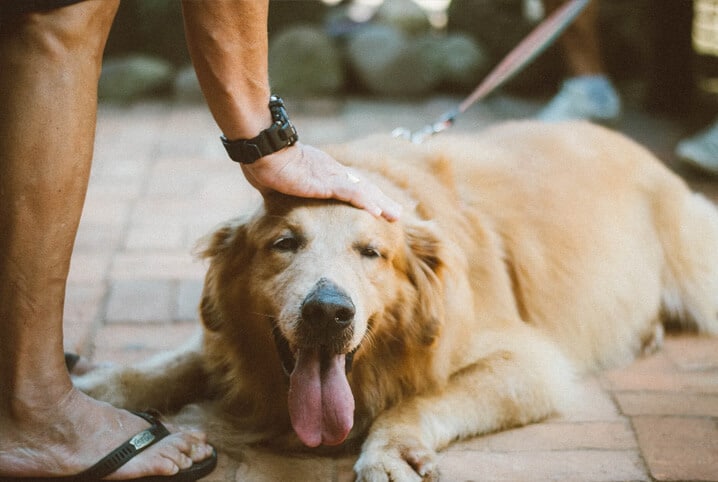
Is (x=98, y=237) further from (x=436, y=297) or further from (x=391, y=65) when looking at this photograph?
(x=391, y=65)

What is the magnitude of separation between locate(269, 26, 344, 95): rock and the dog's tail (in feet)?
13.9

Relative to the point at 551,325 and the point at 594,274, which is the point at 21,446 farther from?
the point at 594,274

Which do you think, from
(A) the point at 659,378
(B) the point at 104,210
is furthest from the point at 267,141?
(B) the point at 104,210

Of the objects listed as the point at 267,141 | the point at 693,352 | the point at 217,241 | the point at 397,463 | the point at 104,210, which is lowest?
the point at 693,352

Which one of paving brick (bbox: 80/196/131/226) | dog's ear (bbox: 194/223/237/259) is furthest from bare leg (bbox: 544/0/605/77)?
dog's ear (bbox: 194/223/237/259)

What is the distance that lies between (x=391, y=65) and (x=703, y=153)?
2916 millimetres

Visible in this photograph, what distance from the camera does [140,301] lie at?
11.5ft

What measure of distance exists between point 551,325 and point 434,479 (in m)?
0.96

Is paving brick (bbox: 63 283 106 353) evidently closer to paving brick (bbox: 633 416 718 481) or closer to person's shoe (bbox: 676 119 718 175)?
paving brick (bbox: 633 416 718 481)

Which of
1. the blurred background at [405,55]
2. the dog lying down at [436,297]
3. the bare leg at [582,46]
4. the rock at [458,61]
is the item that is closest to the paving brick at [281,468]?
the dog lying down at [436,297]

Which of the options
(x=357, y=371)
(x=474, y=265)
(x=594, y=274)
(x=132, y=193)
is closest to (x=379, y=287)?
(x=357, y=371)

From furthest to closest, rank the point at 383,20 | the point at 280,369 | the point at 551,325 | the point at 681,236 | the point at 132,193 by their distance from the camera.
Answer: the point at 383,20 < the point at 132,193 < the point at 681,236 < the point at 551,325 < the point at 280,369

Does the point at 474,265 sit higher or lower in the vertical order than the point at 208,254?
lower

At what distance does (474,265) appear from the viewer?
275 cm
